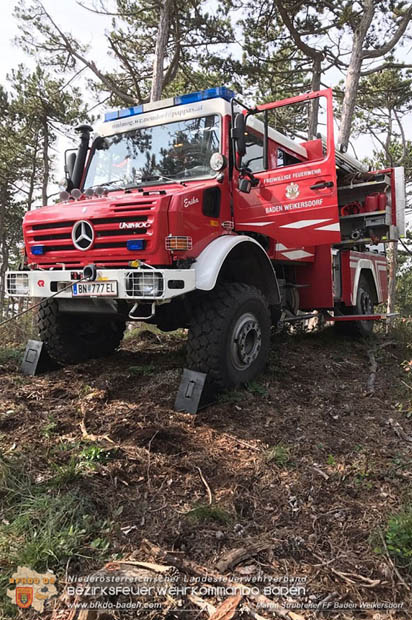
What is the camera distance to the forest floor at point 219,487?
→ 78.7 inches

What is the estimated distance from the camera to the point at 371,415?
158 inches

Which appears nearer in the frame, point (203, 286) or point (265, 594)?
point (265, 594)

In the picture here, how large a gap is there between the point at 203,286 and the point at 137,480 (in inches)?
65.9

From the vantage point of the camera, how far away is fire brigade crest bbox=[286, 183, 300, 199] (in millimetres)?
4508

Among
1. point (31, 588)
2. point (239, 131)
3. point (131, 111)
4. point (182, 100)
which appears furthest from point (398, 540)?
point (131, 111)

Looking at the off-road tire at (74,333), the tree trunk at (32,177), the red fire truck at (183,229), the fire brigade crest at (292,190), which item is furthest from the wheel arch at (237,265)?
the tree trunk at (32,177)

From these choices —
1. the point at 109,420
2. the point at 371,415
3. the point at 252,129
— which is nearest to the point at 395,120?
the point at 252,129

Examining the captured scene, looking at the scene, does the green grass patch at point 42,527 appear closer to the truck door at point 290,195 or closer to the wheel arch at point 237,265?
the wheel arch at point 237,265

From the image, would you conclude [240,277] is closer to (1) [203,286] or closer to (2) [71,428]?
(1) [203,286]

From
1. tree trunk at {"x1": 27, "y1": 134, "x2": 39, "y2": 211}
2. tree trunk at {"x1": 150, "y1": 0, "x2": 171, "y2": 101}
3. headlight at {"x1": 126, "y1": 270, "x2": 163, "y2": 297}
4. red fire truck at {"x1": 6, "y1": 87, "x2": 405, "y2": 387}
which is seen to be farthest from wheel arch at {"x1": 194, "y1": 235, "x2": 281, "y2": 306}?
tree trunk at {"x1": 27, "y1": 134, "x2": 39, "y2": 211}

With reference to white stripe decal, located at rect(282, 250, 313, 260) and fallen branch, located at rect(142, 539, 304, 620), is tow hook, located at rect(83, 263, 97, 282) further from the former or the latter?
white stripe decal, located at rect(282, 250, 313, 260)

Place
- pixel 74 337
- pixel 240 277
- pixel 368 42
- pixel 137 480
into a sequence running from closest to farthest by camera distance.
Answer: pixel 137 480, pixel 240 277, pixel 74 337, pixel 368 42

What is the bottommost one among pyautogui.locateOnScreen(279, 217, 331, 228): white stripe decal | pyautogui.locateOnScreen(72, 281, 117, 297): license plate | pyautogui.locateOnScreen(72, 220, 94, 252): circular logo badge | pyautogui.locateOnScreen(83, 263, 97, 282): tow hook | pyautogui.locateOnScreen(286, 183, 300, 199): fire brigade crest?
pyautogui.locateOnScreen(72, 281, 117, 297): license plate

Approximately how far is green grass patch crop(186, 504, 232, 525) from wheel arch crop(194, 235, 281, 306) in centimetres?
183
